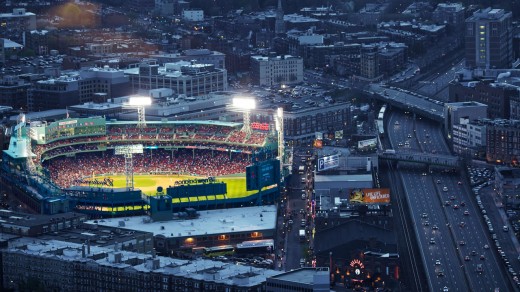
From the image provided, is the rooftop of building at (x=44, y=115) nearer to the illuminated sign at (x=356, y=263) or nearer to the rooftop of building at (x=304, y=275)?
the illuminated sign at (x=356, y=263)

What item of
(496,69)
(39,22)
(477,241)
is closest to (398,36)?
(496,69)

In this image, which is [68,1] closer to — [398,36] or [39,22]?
[39,22]

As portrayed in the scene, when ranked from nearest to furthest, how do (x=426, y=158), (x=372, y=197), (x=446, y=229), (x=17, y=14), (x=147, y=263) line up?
(x=147, y=263)
(x=446, y=229)
(x=372, y=197)
(x=426, y=158)
(x=17, y=14)

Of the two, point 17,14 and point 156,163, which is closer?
point 156,163

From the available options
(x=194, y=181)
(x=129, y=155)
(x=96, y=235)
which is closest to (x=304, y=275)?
(x=96, y=235)

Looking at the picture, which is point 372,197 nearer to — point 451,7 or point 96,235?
point 96,235

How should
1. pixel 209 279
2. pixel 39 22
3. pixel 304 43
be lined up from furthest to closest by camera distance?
pixel 39 22 < pixel 304 43 < pixel 209 279
